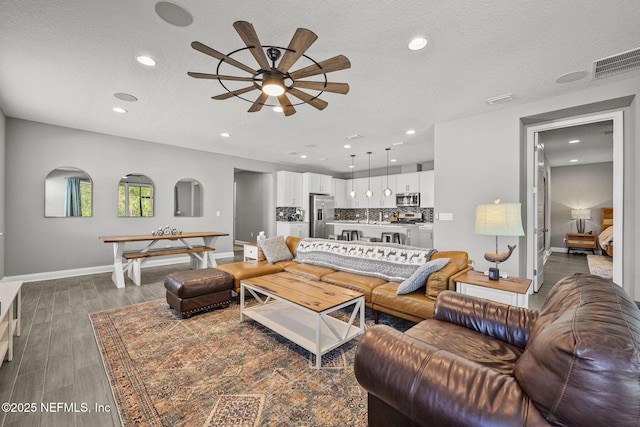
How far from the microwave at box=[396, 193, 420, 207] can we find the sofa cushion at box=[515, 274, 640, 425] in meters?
7.43

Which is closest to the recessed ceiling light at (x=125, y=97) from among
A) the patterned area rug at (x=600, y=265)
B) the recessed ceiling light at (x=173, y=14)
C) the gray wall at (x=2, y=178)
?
the recessed ceiling light at (x=173, y=14)

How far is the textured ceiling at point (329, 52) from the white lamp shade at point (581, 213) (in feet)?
21.4

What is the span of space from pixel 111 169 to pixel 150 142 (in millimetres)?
948

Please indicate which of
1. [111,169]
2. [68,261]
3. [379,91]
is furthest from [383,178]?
[68,261]

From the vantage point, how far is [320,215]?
880 cm

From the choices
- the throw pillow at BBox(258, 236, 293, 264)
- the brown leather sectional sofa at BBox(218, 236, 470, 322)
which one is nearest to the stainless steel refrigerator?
the throw pillow at BBox(258, 236, 293, 264)

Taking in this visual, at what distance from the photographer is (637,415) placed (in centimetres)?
68

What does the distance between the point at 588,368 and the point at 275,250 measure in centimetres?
380

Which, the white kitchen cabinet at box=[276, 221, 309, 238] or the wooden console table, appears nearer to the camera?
the wooden console table

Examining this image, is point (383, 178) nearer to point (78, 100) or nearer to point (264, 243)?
point (264, 243)

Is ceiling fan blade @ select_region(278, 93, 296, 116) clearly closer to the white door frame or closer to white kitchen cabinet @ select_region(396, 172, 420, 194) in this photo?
the white door frame

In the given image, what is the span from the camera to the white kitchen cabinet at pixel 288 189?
8.19 m

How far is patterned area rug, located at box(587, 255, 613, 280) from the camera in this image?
5245 millimetres

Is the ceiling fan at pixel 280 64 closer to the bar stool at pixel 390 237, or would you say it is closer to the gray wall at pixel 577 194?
the bar stool at pixel 390 237
